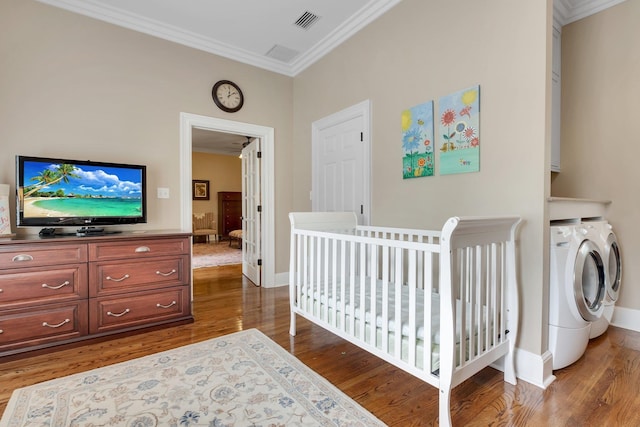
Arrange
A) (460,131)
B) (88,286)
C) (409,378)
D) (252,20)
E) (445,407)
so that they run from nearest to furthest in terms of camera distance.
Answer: (445,407), (409,378), (460,131), (88,286), (252,20)

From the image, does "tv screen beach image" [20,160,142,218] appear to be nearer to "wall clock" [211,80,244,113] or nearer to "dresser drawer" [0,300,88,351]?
"dresser drawer" [0,300,88,351]

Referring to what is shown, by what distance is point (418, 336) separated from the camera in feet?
4.65

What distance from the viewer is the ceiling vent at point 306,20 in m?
2.89

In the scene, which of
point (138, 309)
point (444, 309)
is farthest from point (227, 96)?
point (444, 309)

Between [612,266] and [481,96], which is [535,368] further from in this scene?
[481,96]

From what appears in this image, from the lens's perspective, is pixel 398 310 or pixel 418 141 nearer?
pixel 398 310

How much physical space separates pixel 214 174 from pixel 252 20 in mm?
5923

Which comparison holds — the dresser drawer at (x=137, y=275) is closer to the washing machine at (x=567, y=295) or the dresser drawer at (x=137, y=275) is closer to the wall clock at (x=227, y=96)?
the wall clock at (x=227, y=96)

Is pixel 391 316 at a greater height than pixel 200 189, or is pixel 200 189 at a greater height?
pixel 200 189

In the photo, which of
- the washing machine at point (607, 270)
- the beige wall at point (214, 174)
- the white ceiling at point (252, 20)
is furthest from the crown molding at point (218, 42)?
the beige wall at point (214, 174)

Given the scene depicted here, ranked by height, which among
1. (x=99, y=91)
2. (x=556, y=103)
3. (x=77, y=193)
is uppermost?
(x=99, y=91)

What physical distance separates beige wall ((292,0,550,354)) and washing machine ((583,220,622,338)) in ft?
2.18

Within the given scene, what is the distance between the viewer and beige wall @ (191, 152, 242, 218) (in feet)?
26.5

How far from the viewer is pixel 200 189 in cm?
810
